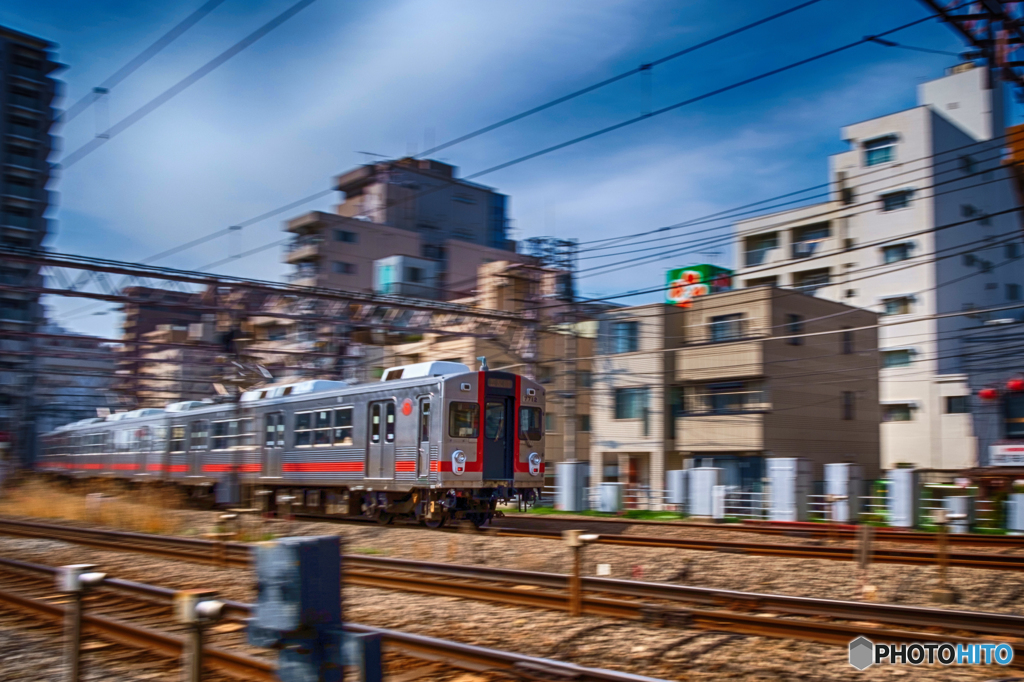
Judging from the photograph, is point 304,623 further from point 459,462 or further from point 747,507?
point 747,507

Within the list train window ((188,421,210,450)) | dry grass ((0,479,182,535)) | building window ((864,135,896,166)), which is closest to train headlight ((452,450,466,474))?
dry grass ((0,479,182,535))

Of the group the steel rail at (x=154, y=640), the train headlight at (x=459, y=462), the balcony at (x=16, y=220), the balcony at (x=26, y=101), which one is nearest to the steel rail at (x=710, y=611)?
the steel rail at (x=154, y=640)

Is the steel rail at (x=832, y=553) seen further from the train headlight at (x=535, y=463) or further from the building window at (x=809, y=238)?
the building window at (x=809, y=238)

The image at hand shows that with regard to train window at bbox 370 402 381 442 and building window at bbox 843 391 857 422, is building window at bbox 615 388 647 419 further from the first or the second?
train window at bbox 370 402 381 442

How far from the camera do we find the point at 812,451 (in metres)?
29.9

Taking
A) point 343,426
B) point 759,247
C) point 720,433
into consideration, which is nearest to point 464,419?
point 343,426

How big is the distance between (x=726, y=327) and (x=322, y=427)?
15732 mm

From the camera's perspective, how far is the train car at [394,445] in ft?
52.5

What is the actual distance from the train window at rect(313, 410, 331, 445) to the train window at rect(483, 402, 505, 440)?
3.91 meters

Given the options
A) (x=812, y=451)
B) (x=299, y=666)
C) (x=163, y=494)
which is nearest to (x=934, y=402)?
(x=812, y=451)

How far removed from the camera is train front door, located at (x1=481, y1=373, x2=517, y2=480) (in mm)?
16609

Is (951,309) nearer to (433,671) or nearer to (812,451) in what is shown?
(812,451)

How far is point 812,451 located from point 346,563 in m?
22.3

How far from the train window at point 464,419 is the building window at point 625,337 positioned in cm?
1602
